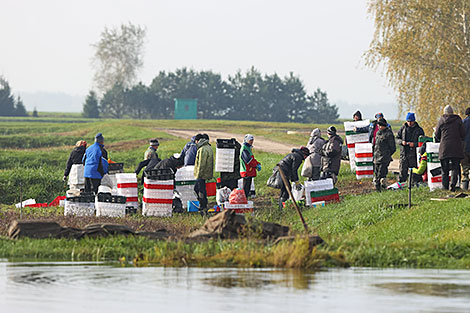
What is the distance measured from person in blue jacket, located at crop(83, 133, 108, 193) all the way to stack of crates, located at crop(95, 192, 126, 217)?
1.27 metres

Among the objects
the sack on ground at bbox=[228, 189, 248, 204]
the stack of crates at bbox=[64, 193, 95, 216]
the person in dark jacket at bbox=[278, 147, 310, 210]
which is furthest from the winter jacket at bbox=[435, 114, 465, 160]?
the stack of crates at bbox=[64, 193, 95, 216]

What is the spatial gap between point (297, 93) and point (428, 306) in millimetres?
101186

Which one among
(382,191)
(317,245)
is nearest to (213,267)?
(317,245)

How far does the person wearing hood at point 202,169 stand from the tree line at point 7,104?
93.3 metres

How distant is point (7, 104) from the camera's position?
113000 mm

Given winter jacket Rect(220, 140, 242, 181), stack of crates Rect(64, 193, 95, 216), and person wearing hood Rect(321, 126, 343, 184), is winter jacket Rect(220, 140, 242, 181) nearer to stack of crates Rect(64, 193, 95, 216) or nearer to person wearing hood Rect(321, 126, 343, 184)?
person wearing hood Rect(321, 126, 343, 184)

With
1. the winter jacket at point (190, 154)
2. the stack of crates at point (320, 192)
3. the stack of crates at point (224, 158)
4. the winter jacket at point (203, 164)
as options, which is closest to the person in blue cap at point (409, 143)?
the stack of crates at point (320, 192)

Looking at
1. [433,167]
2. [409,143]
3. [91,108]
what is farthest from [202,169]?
[91,108]

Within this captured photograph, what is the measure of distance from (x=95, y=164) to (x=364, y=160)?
817cm

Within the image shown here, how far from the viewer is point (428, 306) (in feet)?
32.9

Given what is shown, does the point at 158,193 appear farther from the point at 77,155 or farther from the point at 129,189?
the point at 77,155

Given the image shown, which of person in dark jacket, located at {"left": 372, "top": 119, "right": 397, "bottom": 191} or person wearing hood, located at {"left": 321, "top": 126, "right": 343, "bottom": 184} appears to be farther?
person wearing hood, located at {"left": 321, "top": 126, "right": 343, "bottom": 184}

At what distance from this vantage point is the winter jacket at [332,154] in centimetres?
2392

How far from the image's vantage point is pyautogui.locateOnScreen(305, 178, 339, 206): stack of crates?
2256 cm
